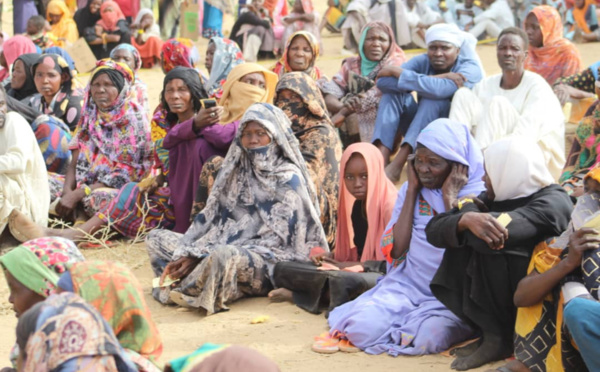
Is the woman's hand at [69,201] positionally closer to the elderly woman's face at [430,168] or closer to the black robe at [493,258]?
the elderly woman's face at [430,168]

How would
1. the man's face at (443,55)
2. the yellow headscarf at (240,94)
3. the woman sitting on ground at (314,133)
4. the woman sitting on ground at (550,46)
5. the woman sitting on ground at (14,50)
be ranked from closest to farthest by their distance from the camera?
the woman sitting on ground at (314,133) → the yellow headscarf at (240,94) → the man's face at (443,55) → the woman sitting on ground at (550,46) → the woman sitting on ground at (14,50)

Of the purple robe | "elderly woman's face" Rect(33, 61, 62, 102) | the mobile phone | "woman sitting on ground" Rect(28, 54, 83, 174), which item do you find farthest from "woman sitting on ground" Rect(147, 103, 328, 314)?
"elderly woman's face" Rect(33, 61, 62, 102)

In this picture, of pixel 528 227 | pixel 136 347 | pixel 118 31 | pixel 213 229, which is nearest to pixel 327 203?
pixel 213 229

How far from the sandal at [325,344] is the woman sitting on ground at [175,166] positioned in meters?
2.43

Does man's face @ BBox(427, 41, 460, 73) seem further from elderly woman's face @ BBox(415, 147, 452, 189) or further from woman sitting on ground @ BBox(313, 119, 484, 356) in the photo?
elderly woman's face @ BBox(415, 147, 452, 189)

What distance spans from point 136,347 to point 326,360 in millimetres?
2078

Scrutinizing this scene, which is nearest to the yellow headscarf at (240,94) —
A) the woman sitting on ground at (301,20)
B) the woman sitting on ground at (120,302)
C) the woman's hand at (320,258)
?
the woman's hand at (320,258)

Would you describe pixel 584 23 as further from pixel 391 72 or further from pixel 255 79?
pixel 255 79

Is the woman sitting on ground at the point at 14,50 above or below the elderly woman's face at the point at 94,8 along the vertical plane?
below

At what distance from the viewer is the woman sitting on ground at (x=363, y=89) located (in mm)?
9484

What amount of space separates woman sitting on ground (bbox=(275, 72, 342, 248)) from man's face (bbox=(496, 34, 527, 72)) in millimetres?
1494

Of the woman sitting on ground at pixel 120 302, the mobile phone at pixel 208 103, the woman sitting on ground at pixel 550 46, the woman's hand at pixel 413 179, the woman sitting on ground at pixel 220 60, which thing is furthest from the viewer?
the woman sitting on ground at pixel 550 46

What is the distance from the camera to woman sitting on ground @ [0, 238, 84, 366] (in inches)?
173

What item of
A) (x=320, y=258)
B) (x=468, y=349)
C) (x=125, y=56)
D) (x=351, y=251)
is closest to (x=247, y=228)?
(x=320, y=258)
